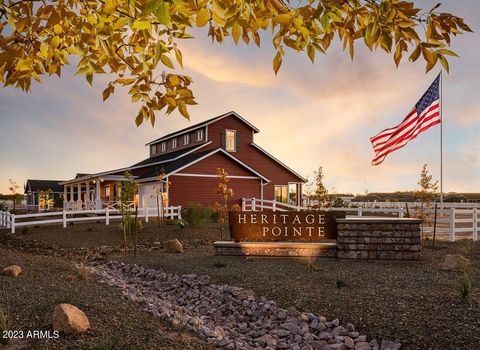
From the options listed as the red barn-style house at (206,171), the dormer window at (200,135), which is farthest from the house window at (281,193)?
the dormer window at (200,135)

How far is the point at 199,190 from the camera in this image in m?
27.5

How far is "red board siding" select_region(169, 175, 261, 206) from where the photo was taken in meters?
26.5

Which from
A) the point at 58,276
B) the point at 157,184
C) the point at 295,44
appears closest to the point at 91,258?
the point at 58,276

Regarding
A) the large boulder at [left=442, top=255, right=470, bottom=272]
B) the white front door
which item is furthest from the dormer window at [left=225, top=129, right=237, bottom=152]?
the large boulder at [left=442, top=255, right=470, bottom=272]

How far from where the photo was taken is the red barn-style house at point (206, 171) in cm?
2695

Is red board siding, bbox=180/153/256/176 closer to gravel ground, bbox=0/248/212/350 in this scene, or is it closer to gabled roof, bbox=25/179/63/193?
gravel ground, bbox=0/248/212/350

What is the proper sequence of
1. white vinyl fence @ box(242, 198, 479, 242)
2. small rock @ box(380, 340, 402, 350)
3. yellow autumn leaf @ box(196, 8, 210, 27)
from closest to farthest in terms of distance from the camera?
yellow autumn leaf @ box(196, 8, 210, 27), small rock @ box(380, 340, 402, 350), white vinyl fence @ box(242, 198, 479, 242)

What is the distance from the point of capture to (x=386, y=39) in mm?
2715

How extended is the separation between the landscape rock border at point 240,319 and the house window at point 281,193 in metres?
25.7

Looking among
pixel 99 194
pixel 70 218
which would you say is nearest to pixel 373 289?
pixel 70 218

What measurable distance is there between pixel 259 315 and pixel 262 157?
27628 mm

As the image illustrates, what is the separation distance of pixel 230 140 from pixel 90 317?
27963 millimetres

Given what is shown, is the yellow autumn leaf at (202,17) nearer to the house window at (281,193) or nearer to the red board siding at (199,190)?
the red board siding at (199,190)

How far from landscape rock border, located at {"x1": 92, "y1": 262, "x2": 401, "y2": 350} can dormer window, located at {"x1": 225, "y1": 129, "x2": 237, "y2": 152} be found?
23.8 metres
